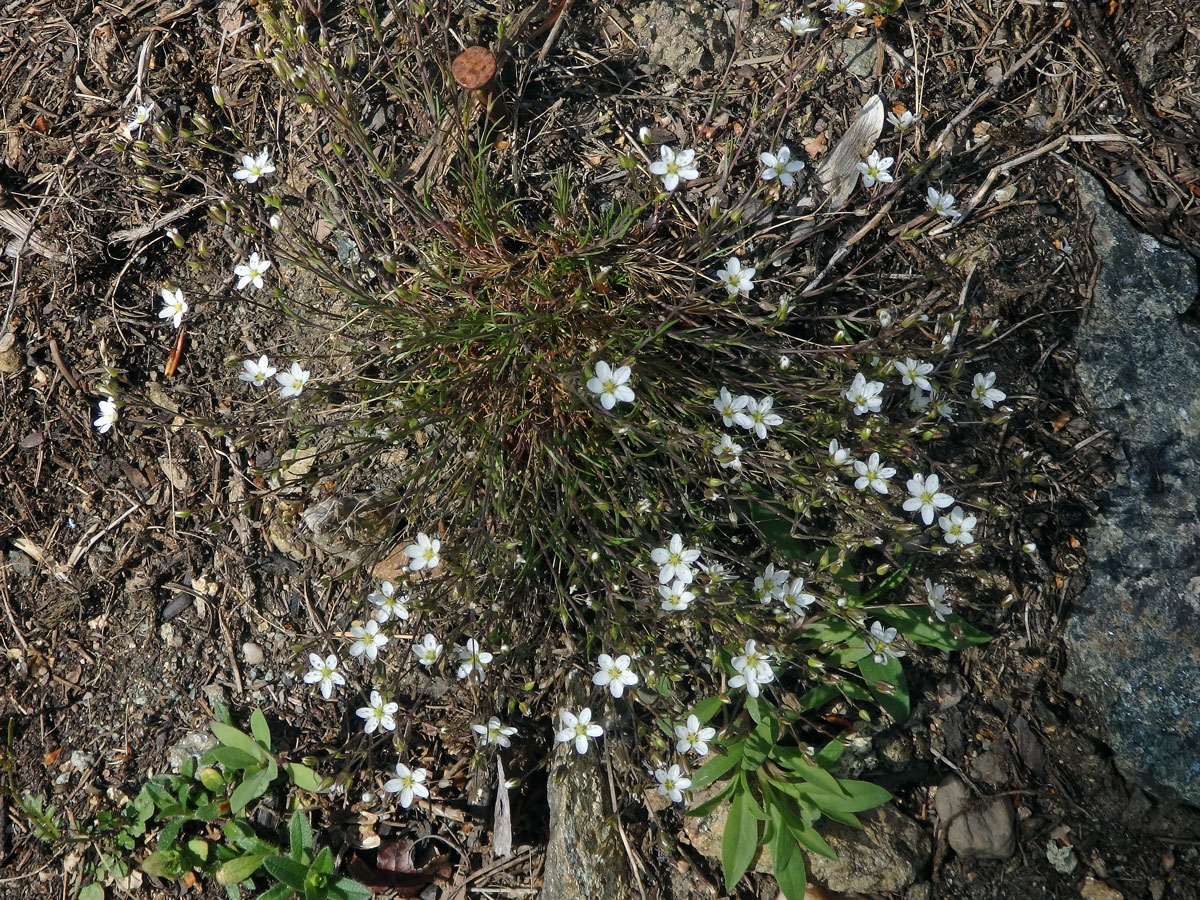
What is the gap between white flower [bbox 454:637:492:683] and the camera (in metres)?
3.40

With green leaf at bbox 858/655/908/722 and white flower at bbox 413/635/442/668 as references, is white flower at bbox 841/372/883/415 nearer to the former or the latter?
green leaf at bbox 858/655/908/722

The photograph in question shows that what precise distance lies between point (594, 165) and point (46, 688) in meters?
4.00

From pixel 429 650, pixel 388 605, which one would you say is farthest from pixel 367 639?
pixel 429 650

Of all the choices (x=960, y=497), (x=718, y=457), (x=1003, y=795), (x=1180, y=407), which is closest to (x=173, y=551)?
(x=718, y=457)

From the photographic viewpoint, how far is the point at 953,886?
3.81m

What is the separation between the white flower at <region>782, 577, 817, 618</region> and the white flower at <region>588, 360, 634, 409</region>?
3.27 ft

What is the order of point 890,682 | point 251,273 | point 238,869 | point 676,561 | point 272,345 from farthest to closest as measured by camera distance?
point 272,345 < point 238,869 < point 251,273 < point 890,682 < point 676,561

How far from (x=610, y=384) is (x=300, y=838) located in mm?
2567

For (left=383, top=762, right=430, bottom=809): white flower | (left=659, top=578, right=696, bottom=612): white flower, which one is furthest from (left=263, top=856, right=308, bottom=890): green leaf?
(left=659, top=578, right=696, bottom=612): white flower

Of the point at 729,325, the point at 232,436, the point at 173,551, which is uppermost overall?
the point at 729,325

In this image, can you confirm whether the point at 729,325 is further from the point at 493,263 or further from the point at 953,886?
the point at 953,886

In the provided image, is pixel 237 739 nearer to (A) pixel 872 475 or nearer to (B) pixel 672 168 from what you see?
(A) pixel 872 475

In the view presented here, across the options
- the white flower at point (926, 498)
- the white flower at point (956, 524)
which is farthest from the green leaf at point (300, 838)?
the white flower at point (956, 524)

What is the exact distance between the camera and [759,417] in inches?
131
